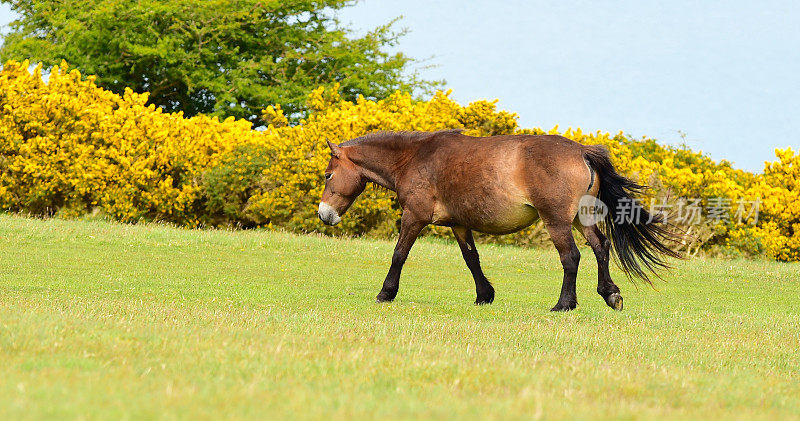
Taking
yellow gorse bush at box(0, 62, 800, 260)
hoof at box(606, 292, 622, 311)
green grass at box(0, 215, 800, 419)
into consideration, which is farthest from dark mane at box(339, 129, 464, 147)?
yellow gorse bush at box(0, 62, 800, 260)

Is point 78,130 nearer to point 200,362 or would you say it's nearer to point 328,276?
point 328,276

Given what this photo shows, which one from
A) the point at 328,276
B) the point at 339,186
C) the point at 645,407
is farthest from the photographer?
the point at 328,276

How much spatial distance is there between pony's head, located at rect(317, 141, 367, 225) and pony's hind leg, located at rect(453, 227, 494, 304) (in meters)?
1.68

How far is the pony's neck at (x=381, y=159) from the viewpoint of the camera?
1227cm

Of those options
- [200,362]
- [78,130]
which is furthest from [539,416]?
[78,130]

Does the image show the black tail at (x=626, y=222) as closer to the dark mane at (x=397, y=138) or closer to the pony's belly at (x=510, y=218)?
the pony's belly at (x=510, y=218)

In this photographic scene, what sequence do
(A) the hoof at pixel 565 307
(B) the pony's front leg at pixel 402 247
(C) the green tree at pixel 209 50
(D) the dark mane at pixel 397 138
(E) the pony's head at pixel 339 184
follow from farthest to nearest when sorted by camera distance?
1. (C) the green tree at pixel 209 50
2. (E) the pony's head at pixel 339 184
3. (D) the dark mane at pixel 397 138
4. (B) the pony's front leg at pixel 402 247
5. (A) the hoof at pixel 565 307

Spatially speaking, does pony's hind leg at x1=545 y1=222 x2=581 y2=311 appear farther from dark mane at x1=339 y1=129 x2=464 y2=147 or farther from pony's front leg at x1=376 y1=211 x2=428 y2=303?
dark mane at x1=339 y1=129 x2=464 y2=147

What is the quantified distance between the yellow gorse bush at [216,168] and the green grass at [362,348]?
9.32 m

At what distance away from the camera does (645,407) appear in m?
5.11

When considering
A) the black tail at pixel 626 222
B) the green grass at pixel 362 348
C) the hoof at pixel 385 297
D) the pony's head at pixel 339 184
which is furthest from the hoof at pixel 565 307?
the pony's head at pixel 339 184

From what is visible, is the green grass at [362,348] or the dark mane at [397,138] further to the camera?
the dark mane at [397,138]

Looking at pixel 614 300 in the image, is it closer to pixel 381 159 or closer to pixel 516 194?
pixel 516 194

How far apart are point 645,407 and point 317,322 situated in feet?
15.3
